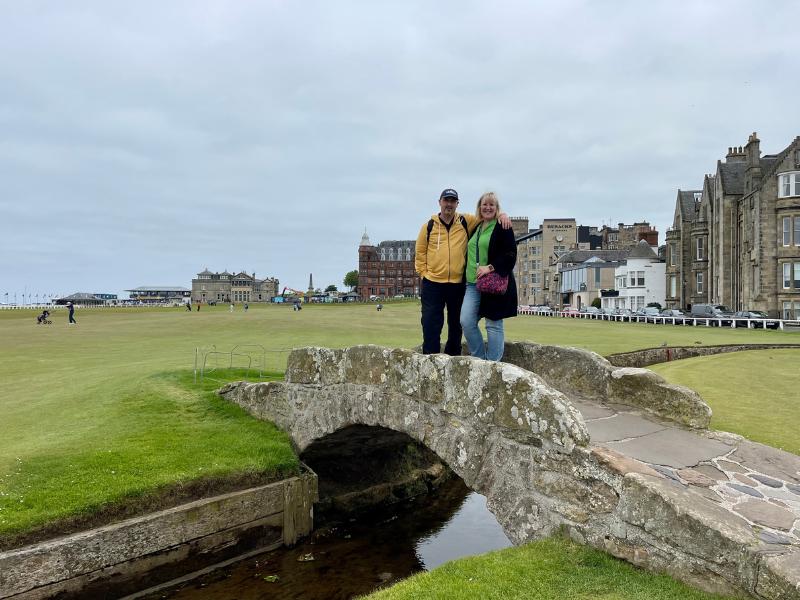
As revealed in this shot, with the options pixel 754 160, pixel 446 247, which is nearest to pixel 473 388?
pixel 446 247

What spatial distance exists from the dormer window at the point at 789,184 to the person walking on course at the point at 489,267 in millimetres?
45577

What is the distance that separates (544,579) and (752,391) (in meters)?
9.91

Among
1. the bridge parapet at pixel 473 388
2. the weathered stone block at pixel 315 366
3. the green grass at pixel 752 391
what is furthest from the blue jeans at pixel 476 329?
the green grass at pixel 752 391

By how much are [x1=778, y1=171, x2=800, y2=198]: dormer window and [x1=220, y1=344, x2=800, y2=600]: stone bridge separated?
4413cm

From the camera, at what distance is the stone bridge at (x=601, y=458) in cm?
420

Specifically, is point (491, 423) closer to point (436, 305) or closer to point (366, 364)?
point (436, 305)

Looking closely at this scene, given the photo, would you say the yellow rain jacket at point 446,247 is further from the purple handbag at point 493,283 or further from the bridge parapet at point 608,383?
the bridge parapet at point 608,383

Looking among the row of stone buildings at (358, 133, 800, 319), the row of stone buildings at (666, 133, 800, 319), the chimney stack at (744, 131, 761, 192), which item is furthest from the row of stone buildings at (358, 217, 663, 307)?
the chimney stack at (744, 131, 761, 192)

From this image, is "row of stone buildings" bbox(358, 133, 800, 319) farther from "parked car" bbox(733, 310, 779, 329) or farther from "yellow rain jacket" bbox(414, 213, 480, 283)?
"yellow rain jacket" bbox(414, 213, 480, 283)

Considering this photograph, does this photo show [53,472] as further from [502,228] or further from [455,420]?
[502,228]

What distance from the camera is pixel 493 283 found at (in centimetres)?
725

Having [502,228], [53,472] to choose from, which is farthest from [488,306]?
[53,472]

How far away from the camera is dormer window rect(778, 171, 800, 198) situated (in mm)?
41469

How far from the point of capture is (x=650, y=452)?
18.9 feet
